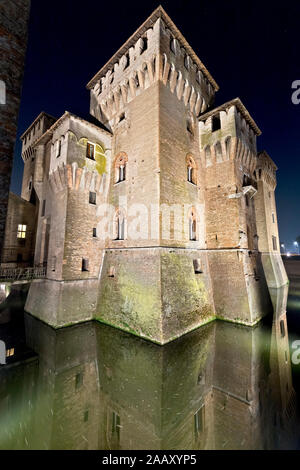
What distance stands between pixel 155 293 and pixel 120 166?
28.7 ft

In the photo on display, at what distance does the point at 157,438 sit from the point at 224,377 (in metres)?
3.37

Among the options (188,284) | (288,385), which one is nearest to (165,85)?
(188,284)

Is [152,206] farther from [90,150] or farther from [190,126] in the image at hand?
[190,126]

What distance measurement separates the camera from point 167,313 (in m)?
8.88

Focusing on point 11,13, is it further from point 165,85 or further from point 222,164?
point 222,164

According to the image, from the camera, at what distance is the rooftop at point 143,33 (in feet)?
36.4

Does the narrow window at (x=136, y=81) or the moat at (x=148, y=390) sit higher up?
the narrow window at (x=136, y=81)

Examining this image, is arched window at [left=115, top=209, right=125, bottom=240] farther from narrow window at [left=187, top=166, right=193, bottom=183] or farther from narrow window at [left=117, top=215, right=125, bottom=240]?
narrow window at [left=187, top=166, right=193, bottom=183]

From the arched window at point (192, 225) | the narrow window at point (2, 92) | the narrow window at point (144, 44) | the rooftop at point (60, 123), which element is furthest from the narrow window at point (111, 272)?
the narrow window at point (144, 44)

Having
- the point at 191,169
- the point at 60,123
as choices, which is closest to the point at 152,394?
the point at 191,169

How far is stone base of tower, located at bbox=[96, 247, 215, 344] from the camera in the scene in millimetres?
8938

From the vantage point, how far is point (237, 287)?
11.4 m

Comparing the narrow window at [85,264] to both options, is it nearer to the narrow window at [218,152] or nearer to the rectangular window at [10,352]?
the rectangular window at [10,352]

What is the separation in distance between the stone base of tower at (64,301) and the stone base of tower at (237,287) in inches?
309
